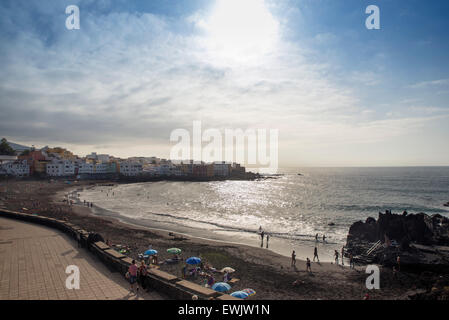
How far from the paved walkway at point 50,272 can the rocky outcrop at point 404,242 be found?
861 inches

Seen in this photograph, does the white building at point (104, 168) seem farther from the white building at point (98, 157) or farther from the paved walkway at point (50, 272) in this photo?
the paved walkway at point (50, 272)

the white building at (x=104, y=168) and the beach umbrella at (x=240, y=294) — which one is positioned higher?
the white building at (x=104, y=168)

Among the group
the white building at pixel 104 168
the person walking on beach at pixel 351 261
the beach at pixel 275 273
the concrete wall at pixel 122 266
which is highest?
the white building at pixel 104 168

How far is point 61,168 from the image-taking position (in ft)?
339

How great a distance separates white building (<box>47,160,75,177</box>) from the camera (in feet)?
330

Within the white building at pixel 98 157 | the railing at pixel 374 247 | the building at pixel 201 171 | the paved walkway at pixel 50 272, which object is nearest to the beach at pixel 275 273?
the railing at pixel 374 247

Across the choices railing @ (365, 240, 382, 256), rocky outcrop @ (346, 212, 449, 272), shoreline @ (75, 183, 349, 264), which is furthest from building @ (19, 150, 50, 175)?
railing @ (365, 240, 382, 256)

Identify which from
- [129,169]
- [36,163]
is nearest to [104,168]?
[129,169]

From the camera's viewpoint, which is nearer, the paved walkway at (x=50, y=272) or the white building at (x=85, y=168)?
the paved walkway at (x=50, y=272)

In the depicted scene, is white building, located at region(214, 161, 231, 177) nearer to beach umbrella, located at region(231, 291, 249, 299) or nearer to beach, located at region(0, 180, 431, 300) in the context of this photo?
beach, located at region(0, 180, 431, 300)

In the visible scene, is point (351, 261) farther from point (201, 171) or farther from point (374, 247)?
point (201, 171)

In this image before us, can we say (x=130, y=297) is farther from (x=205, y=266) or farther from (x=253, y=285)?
(x=205, y=266)

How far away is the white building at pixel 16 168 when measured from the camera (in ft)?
306

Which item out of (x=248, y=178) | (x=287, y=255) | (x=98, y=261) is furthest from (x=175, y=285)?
(x=248, y=178)
